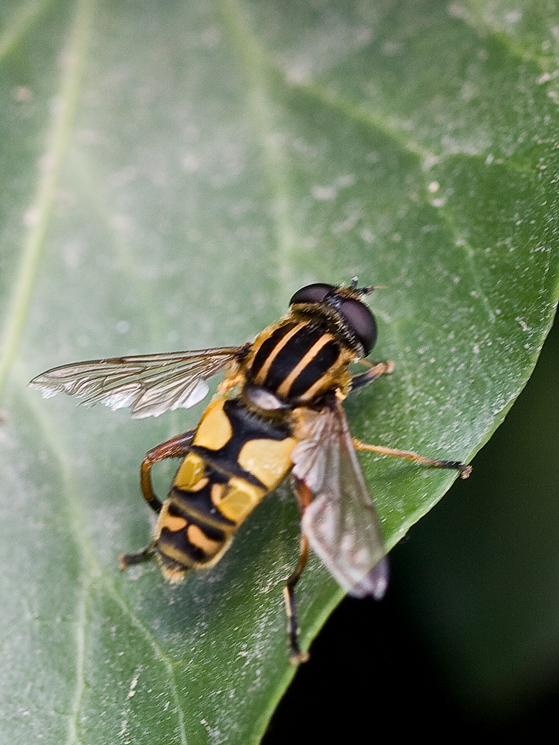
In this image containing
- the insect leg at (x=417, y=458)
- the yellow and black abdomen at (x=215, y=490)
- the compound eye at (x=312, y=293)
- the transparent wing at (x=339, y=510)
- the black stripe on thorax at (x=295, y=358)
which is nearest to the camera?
the transparent wing at (x=339, y=510)

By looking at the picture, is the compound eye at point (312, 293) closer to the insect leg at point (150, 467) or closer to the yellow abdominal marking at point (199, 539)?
the insect leg at point (150, 467)

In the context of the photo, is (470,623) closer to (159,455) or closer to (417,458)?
(417,458)

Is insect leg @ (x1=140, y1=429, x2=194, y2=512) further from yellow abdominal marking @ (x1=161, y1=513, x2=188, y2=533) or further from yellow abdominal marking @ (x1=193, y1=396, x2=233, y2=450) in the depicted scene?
yellow abdominal marking @ (x1=161, y1=513, x2=188, y2=533)

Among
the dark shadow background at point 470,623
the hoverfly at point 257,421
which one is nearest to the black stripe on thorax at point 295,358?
the hoverfly at point 257,421

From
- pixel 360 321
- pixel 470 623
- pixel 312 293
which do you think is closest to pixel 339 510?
pixel 360 321

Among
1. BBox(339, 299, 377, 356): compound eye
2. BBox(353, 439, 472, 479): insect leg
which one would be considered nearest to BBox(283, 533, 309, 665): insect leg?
BBox(353, 439, 472, 479): insect leg

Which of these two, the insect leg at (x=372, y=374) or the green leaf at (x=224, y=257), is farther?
the insect leg at (x=372, y=374)

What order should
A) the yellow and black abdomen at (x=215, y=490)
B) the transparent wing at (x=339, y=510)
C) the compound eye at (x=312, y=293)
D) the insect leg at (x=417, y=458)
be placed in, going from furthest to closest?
the compound eye at (x=312, y=293), the yellow and black abdomen at (x=215, y=490), the insect leg at (x=417, y=458), the transparent wing at (x=339, y=510)

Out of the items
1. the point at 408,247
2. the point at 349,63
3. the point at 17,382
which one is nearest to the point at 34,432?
the point at 17,382
